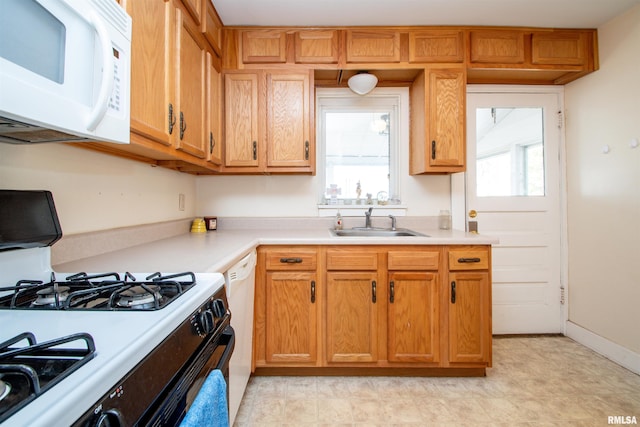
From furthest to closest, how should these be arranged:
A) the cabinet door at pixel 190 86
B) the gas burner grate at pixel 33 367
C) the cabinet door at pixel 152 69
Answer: the cabinet door at pixel 190 86 < the cabinet door at pixel 152 69 < the gas burner grate at pixel 33 367

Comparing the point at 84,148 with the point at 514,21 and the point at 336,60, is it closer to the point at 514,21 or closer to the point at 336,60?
the point at 336,60

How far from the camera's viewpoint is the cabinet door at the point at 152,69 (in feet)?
3.72

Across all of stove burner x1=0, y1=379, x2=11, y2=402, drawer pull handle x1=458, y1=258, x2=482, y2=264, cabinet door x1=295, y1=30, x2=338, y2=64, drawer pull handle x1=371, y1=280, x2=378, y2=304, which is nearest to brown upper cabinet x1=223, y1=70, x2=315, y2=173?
cabinet door x1=295, y1=30, x2=338, y2=64

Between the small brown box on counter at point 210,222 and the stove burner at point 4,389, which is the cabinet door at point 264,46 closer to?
the small brown box on counter at point 210,222

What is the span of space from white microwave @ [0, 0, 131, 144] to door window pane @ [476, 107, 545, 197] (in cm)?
254

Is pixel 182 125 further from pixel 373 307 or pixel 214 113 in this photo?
pixel 373 307

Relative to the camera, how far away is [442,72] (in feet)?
6.92

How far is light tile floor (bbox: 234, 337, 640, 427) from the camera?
152 centimetres

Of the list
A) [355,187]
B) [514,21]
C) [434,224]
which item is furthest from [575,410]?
[514,21]

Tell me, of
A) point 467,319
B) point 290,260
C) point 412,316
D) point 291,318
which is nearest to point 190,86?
point 290,260

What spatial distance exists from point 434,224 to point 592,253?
1.16 metres

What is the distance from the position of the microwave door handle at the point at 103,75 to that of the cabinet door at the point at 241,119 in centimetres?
143

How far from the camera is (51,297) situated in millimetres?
732

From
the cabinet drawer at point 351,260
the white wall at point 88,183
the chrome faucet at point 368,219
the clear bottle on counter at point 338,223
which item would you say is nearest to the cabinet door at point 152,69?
the white wall at point 88,183
